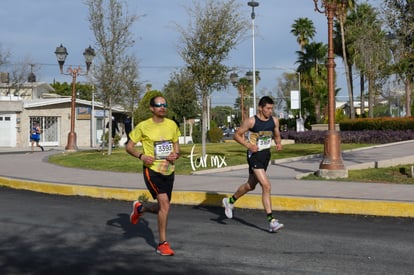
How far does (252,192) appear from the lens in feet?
34.8

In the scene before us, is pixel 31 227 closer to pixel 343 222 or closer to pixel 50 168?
pixel 343 222

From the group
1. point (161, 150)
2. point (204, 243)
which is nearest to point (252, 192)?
point (204, 243)

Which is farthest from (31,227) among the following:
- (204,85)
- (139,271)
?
(204,85)

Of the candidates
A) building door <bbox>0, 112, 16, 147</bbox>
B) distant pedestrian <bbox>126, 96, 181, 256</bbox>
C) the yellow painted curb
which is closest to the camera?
distant pedestrian <bbox>126, 96, 181, 256</bbox>

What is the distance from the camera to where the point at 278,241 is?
6770mm

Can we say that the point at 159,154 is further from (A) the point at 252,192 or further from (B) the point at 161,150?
(A) the point at 252,192

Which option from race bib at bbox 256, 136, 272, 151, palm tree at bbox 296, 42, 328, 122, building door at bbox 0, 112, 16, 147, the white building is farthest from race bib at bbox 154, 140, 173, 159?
palm tree at bbox 296, 42, 328, 122

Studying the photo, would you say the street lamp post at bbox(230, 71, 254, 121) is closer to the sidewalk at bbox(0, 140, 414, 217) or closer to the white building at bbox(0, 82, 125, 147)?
the sidewalk at bbox(0, 140, 414, 217)

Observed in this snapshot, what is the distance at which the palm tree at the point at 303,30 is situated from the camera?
63344mm

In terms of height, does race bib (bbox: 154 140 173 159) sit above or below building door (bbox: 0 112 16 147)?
below

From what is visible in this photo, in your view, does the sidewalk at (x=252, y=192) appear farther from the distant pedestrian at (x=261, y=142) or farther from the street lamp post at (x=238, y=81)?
the street lamp post at (x=238, y=81)

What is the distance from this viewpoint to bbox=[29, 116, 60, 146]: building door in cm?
4262

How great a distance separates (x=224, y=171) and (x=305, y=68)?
45.8 meters

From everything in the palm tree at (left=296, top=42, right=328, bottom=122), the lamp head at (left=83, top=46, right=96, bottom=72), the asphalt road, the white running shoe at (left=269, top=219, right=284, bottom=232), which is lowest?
the asphalt road
